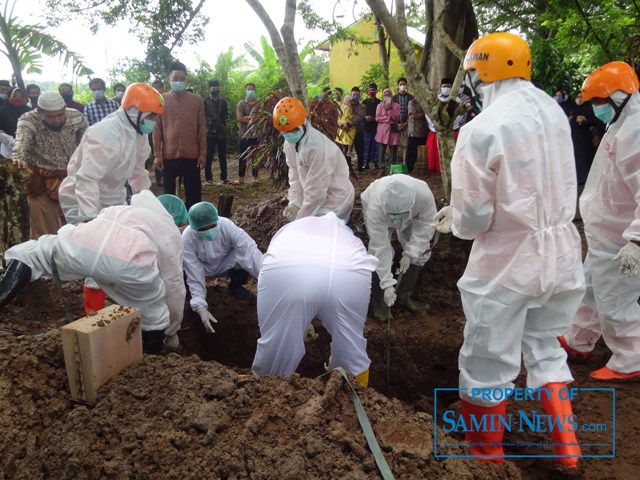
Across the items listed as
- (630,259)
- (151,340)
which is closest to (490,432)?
(630,259)

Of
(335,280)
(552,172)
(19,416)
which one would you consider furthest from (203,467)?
(552,172)

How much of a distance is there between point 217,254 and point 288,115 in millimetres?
1375

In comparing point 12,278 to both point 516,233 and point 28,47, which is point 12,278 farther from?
point 28,47

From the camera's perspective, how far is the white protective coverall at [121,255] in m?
2.82

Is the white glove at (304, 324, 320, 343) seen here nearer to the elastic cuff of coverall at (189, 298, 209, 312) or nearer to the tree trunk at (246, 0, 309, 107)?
the elastic cuff of coverall at (189, 298, 209, 312)

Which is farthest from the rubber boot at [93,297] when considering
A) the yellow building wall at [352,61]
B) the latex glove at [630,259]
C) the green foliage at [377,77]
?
the yellow building wall at [352,61]

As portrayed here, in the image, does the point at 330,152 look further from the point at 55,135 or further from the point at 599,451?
the point at 599,451

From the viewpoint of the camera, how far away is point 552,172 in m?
2.30

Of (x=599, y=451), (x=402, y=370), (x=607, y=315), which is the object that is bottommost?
(x=402, y=370)

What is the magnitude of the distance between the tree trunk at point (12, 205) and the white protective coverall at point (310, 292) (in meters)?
2.18

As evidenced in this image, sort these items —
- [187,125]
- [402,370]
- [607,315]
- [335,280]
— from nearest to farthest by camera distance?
[335,280] → [607,315] → [402,370] → [187,125]

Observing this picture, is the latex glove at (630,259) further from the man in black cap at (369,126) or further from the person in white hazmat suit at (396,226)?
the man in black cap at (369,126)

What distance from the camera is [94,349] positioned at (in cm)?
210

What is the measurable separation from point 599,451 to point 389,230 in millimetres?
2241
